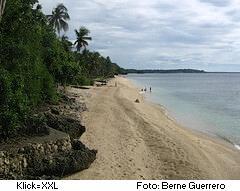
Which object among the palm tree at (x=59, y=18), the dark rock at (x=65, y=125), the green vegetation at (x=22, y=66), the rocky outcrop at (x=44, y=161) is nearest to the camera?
the rocky outcrop at (x=44, y=161)

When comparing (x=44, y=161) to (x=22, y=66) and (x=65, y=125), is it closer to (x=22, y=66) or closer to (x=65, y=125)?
(x=65, y=125)

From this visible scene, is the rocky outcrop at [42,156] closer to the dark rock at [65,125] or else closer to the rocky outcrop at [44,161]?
the rocky outcrop at [44,161]

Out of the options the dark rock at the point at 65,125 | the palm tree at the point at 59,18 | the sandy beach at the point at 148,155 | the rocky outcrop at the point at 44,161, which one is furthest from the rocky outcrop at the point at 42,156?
the palm tree at the point at 59,18


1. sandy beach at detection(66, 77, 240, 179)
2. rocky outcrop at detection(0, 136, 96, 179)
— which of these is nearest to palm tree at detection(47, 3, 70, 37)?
sandy beach at detection(66, 77, 240, 179)

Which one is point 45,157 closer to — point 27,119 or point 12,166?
point 12,166

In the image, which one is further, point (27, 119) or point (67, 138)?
point (27, 119)

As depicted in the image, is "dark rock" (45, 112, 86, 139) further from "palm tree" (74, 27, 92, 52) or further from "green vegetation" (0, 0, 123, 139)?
"palm tree" (74, 27, 92, 52)

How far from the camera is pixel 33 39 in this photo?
2361cm

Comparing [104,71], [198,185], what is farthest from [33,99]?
[104,71]

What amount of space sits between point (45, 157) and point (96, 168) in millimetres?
2024

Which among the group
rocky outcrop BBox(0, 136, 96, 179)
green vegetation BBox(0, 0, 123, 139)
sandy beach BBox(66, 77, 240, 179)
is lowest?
sandy beach BBox(66, 77, 240, 179)

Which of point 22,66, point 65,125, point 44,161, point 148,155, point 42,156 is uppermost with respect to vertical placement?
point 22,66

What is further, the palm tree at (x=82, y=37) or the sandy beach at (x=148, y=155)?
the palm tree at (x=82, y=37)

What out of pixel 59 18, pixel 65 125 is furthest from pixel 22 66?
pixel 59 18
